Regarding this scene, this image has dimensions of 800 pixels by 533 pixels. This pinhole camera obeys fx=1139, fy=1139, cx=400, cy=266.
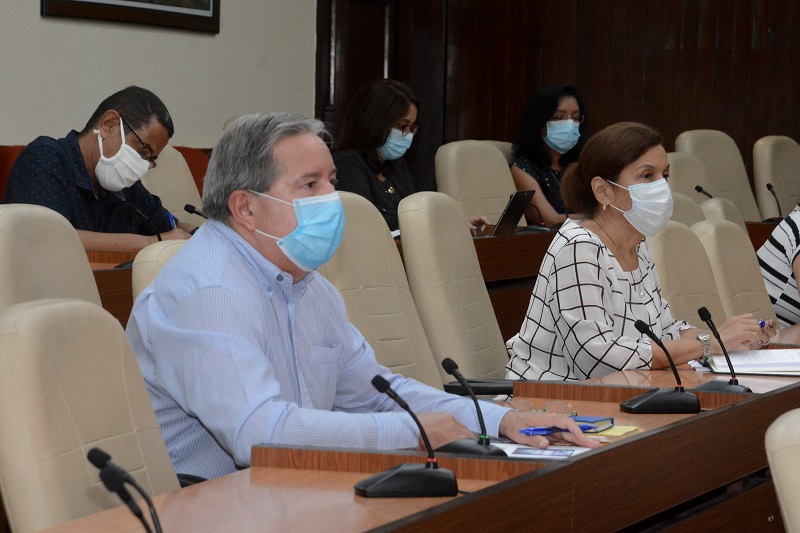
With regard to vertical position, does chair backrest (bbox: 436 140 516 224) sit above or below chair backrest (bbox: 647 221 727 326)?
above

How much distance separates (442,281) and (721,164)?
3.73 m

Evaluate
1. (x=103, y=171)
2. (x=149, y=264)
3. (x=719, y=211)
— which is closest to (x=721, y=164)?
(x=719, y=211)

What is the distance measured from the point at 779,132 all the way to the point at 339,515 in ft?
20.4

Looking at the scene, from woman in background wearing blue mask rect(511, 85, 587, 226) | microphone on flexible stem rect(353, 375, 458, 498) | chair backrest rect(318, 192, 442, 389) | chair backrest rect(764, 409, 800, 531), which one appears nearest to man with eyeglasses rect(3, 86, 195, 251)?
chair backrest rect(318, 192, 442, 389)

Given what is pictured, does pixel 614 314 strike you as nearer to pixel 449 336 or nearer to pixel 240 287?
pixel 449 336

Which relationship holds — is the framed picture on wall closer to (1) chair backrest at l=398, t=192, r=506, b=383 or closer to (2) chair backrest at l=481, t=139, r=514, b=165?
(2) chair backrest at l=481, t=139, r=514, b=165

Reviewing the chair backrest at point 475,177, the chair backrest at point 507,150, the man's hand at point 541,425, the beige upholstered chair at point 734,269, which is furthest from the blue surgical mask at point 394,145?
the man's hand at point 541,425

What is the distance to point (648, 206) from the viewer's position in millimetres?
2941

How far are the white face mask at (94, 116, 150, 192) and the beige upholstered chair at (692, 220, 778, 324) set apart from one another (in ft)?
5.96

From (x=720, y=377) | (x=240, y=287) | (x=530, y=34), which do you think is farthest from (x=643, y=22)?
(x=240, y=287)

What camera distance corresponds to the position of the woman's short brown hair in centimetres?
296

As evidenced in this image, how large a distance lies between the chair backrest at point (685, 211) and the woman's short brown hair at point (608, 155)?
139 cm

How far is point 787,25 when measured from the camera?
272 inches

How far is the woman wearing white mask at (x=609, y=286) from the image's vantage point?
2748 millimetres
